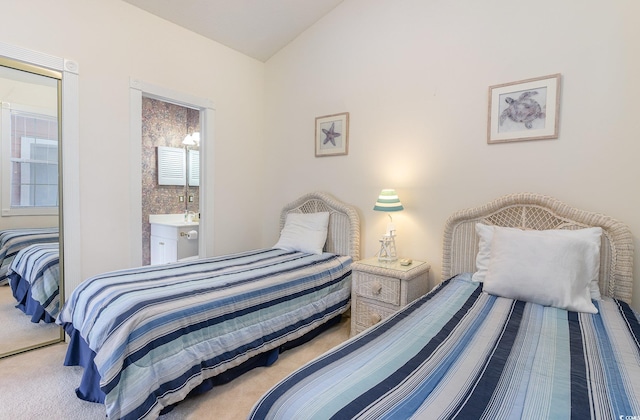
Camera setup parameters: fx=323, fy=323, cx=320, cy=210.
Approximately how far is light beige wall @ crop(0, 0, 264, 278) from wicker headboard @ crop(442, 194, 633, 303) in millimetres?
2410

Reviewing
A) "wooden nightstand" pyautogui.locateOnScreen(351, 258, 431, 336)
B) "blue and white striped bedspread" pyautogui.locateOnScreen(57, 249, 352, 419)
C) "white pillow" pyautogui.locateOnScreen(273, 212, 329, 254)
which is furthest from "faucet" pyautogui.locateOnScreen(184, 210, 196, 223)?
"wooden nightstand" pyautogui.locateOnScreen(351, 258, 431, 336)

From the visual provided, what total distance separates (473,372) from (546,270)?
1.02 meters

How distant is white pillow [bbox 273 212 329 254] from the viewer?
316cm

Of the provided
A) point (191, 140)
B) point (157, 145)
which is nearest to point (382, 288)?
point (191, 140)

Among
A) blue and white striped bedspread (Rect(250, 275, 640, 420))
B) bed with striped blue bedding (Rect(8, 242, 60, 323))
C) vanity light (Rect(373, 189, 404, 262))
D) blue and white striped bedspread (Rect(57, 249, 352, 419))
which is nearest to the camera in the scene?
blue and white striped bedspread (Rect(250, 275, 640, 420))

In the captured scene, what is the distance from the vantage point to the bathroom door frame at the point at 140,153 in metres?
2.82

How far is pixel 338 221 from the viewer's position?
3238 mm

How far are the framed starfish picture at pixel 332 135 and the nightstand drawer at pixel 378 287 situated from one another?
1319 mm

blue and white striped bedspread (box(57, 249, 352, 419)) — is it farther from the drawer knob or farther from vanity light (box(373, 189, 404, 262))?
vanity light (box(373, 189, 404, 262))

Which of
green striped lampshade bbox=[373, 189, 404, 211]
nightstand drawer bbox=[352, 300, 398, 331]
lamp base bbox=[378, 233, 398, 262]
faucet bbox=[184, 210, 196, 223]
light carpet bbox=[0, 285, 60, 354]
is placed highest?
green striped lampshade bbox=[373, 189, 404, 211]

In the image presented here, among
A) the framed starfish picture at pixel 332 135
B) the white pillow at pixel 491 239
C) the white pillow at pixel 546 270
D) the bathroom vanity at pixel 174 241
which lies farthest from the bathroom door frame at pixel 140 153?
the white pillow at pixel 546 270

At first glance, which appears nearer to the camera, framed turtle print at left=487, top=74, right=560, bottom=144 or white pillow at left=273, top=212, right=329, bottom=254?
framed turtle print at left=487, top=74, right=560, bottom=144

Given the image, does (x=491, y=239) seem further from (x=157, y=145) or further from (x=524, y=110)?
(x=157, y=145)

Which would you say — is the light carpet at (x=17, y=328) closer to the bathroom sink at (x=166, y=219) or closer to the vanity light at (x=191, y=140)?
the bathroom sink at (x=166, y=219)
